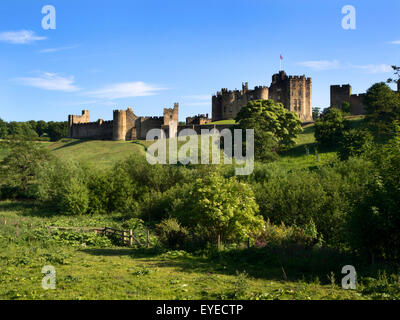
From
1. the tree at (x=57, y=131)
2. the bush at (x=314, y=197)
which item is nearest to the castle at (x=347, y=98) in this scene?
the bush at (x=314, y=197)

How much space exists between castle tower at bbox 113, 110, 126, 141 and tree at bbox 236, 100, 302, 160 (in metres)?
37.3

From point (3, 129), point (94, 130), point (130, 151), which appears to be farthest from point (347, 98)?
point (3, 129)

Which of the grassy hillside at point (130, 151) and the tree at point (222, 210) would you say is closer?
the tree at point (222, 210)

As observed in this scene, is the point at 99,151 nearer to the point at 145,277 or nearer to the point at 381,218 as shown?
the point at 145,277

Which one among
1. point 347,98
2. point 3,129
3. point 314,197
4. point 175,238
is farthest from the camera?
point 3,129

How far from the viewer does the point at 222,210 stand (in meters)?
18.7

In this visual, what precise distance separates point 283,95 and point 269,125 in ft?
97.9

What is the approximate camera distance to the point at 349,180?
96.6ft

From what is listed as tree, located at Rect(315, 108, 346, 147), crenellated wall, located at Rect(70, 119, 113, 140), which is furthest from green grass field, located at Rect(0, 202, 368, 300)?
crenellated wall, located at Rect(70, 119, 113, 140)

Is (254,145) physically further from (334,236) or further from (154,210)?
(334,236)

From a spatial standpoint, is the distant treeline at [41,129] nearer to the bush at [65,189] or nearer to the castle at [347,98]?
the bush at [65,189]

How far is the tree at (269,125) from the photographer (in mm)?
49125

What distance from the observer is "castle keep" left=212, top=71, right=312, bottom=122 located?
79125mm

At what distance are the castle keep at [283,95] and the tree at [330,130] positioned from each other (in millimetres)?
24856
